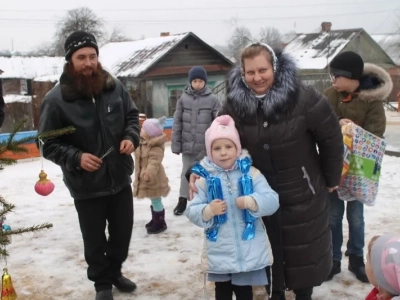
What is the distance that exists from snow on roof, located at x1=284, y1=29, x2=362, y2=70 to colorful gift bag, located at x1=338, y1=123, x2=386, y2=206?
28.8 meters

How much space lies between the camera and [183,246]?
4.70m

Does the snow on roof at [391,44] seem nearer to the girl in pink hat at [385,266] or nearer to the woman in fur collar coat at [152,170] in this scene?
the woman in fur collar coat at [152,170]

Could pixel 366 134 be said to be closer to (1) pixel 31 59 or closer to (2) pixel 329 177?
(2) pixel 329 177

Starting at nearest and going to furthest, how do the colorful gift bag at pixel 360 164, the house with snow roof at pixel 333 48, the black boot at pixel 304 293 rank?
1. the black boot at pixel 304 293
2. the colorful gift bag at pixel 360 164
3. the house with snow roof at pixel 333 48

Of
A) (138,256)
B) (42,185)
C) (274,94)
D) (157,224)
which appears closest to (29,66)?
(157,224)

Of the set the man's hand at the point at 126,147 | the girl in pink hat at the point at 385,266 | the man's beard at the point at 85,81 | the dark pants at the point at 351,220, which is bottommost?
the dark pants at the point at 351,220

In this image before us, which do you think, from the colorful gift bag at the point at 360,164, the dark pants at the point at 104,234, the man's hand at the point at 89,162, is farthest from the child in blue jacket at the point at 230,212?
the colorful gift bag at the point at 360,164

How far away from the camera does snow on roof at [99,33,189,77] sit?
66.1 ft

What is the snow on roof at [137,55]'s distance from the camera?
20156 mm

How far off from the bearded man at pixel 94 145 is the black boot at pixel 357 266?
1.84 meters

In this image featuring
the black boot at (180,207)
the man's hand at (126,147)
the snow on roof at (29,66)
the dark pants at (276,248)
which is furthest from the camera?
the snow on roof at (29,66)

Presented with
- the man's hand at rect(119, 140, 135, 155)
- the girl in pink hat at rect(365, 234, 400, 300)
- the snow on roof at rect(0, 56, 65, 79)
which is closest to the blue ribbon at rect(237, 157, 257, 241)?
the girl in pink hat at rect(365, 234, 400, 300)

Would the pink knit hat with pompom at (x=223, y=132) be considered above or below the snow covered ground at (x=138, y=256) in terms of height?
above

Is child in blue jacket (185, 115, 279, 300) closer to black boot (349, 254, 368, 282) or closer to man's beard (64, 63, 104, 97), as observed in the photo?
man's beard (64, 63, 104, 97)
